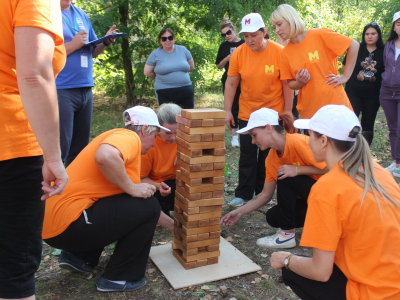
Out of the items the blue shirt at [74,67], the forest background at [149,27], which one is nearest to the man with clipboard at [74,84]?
the blue shirt at [74,67]

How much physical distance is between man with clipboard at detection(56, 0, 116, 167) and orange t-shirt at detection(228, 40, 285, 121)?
4.45 feet

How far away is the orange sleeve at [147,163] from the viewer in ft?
10.3

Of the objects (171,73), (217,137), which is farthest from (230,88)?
→ (171,73)

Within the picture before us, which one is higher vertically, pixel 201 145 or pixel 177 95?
pixel 177 95

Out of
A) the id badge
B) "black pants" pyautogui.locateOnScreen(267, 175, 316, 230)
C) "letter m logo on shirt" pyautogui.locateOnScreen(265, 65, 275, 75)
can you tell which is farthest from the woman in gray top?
"black pants" pyautogui.locateOnScreen(267, 175, 316, 230)

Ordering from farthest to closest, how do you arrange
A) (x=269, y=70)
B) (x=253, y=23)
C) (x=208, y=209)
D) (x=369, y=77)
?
(x=369, y=77)
(x=269, y=70)
(x=253, y=23)
(x=208, y=209)

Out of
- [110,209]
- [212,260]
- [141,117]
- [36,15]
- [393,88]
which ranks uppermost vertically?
[36,15]

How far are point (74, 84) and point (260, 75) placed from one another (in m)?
1.79

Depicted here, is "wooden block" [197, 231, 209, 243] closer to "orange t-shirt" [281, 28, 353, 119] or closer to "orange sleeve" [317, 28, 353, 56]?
"orange t-shirt" [281, 28, 353, 119]

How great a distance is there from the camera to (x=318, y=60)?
11.1 ft

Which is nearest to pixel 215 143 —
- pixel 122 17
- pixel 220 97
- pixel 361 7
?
pixel 122 17

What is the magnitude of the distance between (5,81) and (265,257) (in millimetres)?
2300

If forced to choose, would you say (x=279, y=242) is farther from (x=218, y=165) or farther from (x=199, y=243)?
(x=218, y=165)

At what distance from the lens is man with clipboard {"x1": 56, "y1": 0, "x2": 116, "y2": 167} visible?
3.00m
